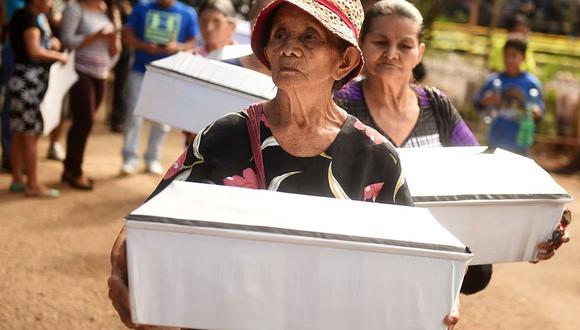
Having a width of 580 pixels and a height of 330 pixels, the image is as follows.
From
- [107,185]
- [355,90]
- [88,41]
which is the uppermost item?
[355,90]

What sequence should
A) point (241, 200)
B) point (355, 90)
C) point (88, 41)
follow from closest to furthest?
point (241, 200) < point (355, 90) < point (88, 41)

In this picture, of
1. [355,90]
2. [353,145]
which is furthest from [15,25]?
[353,145]

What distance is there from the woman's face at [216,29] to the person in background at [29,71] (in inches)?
53.6

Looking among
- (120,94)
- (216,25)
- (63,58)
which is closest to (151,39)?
(63,58)

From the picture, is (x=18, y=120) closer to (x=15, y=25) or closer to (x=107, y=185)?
(x=15, y=25)

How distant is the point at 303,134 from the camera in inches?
89.5

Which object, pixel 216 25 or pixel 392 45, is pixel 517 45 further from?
pixel 392 45

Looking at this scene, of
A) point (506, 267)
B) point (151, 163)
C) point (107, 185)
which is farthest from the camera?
point (151, 163)

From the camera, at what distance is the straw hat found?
7.11 feet

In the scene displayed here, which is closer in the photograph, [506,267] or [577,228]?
[506,267]

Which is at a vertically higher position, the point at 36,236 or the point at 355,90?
the point at 355,90

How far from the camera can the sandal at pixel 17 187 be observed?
6898 millimetres

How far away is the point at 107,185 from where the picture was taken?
7.51 metres

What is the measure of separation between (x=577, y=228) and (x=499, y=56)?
10.7ft
